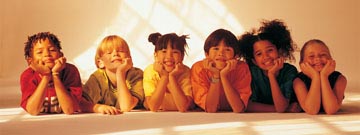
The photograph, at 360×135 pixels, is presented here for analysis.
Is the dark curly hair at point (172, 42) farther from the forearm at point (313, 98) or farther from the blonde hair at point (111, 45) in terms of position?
the forearm at point (313, 98)

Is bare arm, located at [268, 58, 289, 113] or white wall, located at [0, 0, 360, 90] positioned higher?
white wall, located at [0, 0, 360, 90]

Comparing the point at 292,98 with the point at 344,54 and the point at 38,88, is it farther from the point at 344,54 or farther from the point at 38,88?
the point at 344,54

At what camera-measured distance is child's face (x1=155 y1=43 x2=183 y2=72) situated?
1.79 m

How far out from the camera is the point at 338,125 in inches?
61.8

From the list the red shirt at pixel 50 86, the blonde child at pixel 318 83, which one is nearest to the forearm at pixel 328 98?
the blonde child at pixel 318 83

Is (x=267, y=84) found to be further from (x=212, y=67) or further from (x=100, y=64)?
(x=100, y=64)

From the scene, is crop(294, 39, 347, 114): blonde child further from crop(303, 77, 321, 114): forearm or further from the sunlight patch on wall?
the sunlight patch on wall

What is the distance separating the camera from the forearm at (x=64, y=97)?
175 cm

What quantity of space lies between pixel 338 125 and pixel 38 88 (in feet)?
3.05

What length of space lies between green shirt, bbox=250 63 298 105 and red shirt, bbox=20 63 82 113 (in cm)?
59

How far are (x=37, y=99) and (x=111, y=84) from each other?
0.85ft

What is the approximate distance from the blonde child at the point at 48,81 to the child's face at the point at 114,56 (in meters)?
0.11

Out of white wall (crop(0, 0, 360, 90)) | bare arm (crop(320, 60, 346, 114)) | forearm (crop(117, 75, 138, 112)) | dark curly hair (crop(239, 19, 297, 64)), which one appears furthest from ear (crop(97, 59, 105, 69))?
white wall (crop(0, 0, 360, 90))

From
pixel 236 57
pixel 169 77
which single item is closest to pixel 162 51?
pixel 169 77
